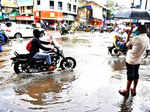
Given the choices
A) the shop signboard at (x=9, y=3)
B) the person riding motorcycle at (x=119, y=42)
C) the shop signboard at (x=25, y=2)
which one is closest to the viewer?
the person riding motorcycle at (x=119, y=42)

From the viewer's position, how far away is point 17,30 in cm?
1697

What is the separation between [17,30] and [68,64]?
12.1 meters

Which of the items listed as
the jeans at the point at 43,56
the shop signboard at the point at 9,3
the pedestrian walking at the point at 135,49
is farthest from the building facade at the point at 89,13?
the pedestrian walking at the point at 135,49

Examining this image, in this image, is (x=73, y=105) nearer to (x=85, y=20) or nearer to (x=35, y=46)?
(x=35, y=46)

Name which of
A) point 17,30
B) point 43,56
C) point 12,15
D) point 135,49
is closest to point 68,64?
point 43,56

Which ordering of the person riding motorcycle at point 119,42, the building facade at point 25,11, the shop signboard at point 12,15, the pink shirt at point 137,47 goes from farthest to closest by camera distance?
1. the shop signboard at point 12,15
2. the building facade at point 25,11
3. the person riding motorcycle at point 119,42
4. the pink shirt at point 137,47

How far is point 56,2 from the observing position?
42.9 metres

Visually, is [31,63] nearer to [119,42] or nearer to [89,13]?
[119,42]

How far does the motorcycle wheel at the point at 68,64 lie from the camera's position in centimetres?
643

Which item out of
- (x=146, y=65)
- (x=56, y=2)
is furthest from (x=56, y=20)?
(x=146, y=65)

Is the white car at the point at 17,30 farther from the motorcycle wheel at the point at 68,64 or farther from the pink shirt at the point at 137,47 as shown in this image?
the pink shirt at the point at 137,47

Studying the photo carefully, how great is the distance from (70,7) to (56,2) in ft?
17.8

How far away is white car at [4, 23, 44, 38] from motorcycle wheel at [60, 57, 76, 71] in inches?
447

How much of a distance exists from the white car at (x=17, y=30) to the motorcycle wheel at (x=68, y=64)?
1135cm
